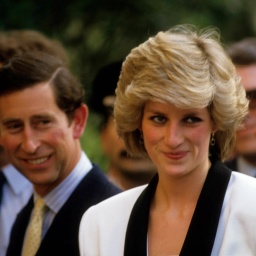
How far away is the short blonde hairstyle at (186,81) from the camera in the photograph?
504 centimetres

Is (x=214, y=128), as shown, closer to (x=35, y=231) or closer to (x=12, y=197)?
(x=35, y=231)

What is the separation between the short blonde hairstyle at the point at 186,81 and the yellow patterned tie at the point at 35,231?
131 cm

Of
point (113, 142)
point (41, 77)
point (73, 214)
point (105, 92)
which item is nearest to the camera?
point (73, 214)

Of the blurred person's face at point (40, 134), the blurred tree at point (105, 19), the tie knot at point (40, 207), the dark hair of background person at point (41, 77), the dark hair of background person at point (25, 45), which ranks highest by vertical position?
the blurred tree at point (105, 19)

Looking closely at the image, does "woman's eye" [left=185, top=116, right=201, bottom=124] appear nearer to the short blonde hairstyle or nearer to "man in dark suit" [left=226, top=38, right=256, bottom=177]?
the short blonde hairstyle

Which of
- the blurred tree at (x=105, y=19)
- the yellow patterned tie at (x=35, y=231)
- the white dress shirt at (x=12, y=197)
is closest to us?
the yellow patterned tie at (x=35, y=231)

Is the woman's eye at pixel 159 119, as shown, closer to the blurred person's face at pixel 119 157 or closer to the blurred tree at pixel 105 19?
the blurred person's face at pixel 119 157

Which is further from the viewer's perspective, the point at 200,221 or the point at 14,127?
the point at 14,127

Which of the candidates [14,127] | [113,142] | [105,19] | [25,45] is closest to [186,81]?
[14,127]

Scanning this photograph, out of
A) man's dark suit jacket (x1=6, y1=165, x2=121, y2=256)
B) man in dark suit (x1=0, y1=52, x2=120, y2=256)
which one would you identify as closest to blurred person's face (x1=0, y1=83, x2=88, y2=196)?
man in dark suit (x1=0, y1=52, x2=120, y2=256)

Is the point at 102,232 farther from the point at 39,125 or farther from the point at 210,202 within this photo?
the point at 39,125

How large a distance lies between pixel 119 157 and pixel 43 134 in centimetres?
156

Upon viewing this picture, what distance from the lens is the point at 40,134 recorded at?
6.47 meters

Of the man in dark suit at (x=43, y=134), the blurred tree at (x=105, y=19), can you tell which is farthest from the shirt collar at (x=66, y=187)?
the blurred tree at (x=105, y=19)
